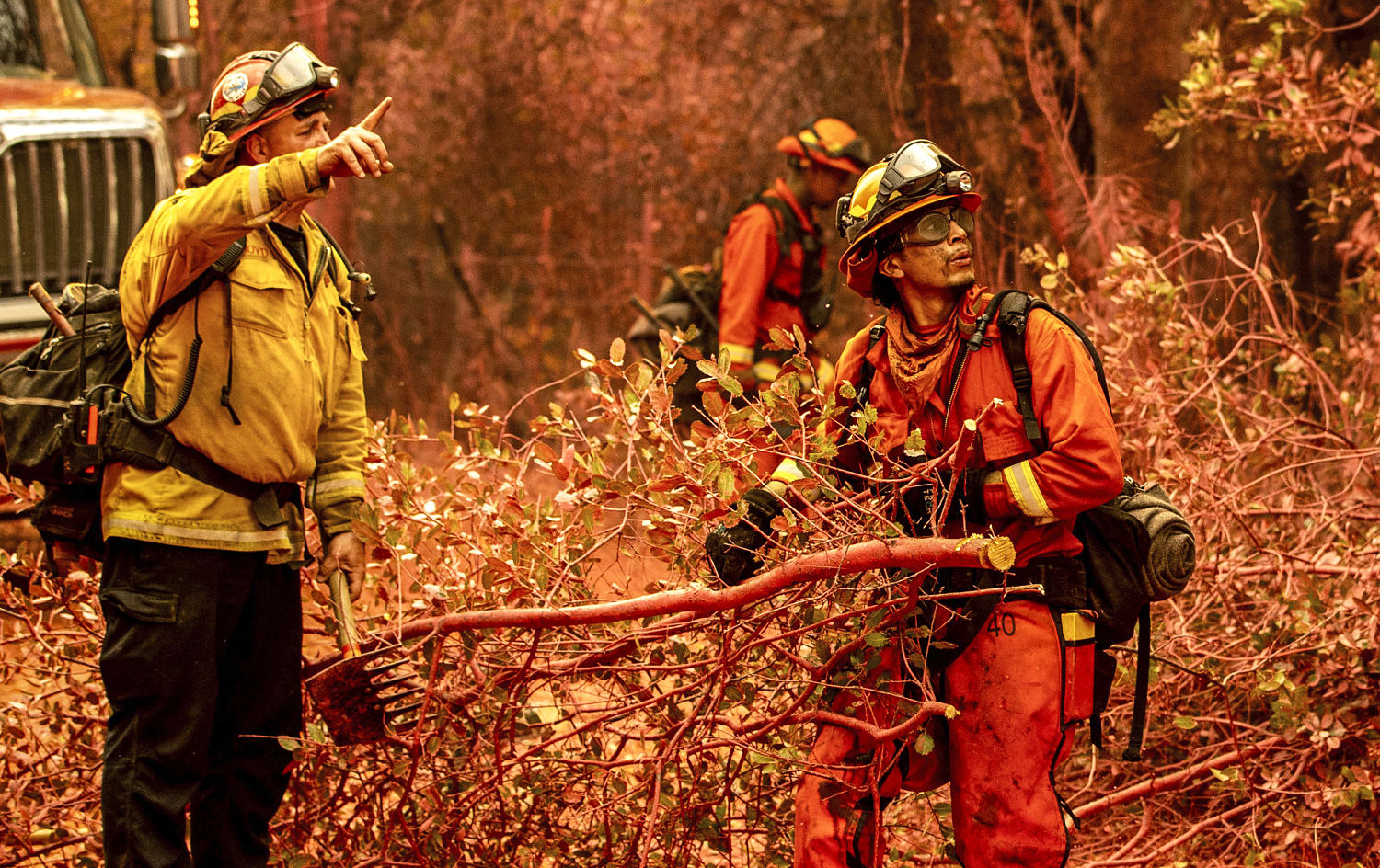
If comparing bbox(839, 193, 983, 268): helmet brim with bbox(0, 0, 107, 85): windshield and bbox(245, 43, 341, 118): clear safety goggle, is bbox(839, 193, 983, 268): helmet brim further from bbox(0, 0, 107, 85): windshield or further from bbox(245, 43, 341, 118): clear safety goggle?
bbox(0, 0, 107, 85): windshield

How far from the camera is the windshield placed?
308 inches

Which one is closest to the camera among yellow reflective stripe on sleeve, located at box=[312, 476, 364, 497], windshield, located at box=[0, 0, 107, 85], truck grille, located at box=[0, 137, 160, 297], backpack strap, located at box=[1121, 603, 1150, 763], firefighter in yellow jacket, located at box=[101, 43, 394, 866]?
backpack strap, located at box=[1121, 603, 1150, 763]

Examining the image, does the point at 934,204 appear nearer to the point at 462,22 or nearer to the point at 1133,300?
the point at 1133,300

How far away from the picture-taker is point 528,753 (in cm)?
378

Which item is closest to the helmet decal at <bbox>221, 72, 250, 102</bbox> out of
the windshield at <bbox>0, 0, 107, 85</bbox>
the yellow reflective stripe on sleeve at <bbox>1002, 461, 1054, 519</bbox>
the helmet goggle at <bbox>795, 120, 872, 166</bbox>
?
the yellow reflective stripe on sleeve at <bbox>1002, 461, 1054, 519</bbox>

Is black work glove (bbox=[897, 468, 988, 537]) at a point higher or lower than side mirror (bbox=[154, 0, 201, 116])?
lower

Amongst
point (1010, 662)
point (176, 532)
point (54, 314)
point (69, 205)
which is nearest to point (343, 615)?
point (176, 532)

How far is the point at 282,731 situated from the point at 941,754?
183 centimetres

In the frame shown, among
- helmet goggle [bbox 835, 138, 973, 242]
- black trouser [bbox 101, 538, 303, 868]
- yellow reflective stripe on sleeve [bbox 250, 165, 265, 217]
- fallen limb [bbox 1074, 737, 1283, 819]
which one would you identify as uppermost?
helmet goggle [bbox 835, 138, 973, 242]

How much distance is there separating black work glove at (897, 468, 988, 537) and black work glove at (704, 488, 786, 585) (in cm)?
32

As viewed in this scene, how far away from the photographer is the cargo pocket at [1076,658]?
322 centimetres

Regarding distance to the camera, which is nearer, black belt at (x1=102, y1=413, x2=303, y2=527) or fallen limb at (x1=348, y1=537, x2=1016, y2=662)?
fallen limb at (x1=348, y1=537, x2=1016, y2=662)

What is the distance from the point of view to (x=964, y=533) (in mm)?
3229

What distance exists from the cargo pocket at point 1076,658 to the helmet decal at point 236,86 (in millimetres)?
2453
